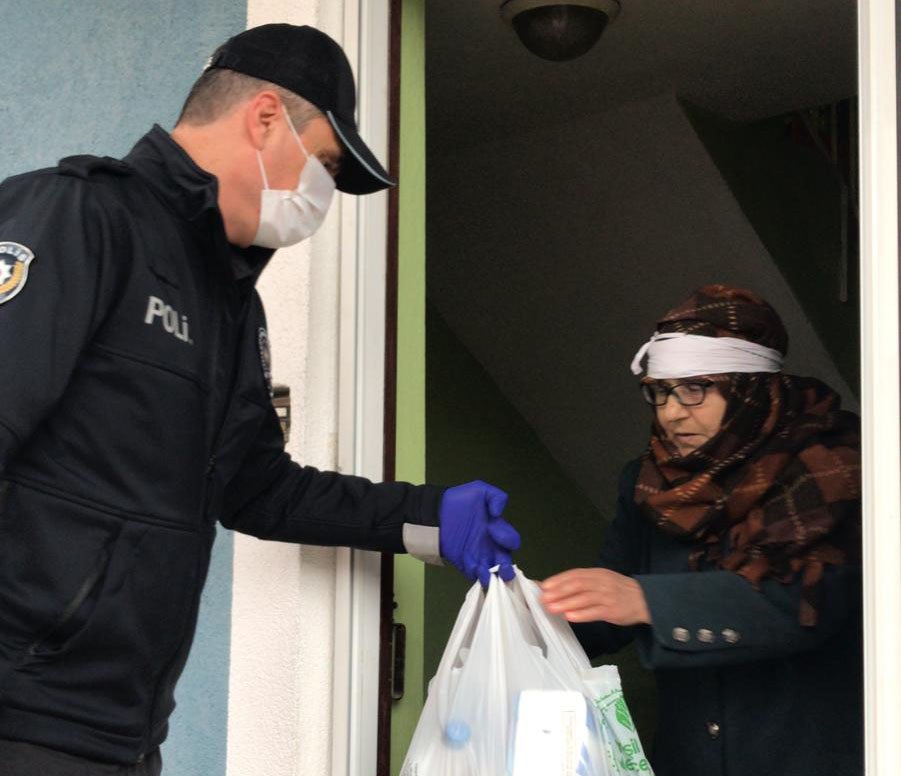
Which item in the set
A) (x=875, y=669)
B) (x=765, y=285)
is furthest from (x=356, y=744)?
(x=765, y=285)

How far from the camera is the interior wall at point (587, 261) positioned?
4.09 meters

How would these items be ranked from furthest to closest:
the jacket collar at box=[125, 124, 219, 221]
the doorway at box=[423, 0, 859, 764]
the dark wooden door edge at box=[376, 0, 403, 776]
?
1. the doorway at box=[423, 0, 859, 764]
2. the dark wooden door edge at box=[376, 0, 403, 776]
3. the jacket collar at box=[125, 124, 219, 221]

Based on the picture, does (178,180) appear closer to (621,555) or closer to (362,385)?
(362,385)

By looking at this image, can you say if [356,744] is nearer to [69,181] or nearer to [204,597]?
[204,597]

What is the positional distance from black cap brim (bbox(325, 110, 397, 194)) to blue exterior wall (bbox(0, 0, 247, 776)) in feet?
2.61

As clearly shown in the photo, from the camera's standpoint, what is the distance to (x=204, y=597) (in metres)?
2.69

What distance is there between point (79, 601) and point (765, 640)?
122cm

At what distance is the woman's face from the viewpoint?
104 inches

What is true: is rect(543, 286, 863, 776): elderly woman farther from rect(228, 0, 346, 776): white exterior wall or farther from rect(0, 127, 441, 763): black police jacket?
rect(0, 127, 441, 763): black police jacket

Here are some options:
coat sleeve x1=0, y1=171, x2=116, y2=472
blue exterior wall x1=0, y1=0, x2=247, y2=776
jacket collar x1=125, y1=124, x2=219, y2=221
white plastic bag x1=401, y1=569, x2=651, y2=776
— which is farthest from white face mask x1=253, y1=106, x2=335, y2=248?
blue exterior wall x1=0, y1=0, x2=247, y2=776

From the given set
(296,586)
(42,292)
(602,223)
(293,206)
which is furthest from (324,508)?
(602,223)

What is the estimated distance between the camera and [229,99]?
204 centimetres

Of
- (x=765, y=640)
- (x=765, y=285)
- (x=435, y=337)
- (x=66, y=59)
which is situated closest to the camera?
(x=765, y=640)

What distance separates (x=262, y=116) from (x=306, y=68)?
4.1 inches
